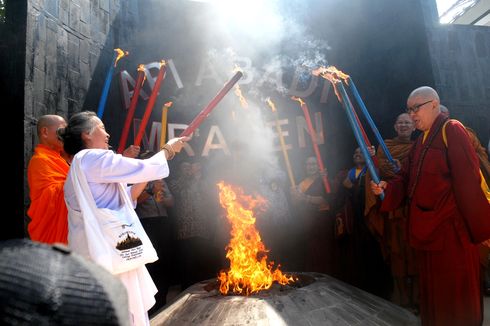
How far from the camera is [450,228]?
2.94m

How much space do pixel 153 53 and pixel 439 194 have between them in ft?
17.2

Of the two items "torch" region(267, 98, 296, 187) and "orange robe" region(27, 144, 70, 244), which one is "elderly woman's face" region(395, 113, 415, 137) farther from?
"orange robe" region(27, 144, 70, 244)

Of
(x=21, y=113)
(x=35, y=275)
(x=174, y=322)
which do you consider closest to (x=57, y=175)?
(x=174, y=322)

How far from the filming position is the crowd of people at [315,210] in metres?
2.32

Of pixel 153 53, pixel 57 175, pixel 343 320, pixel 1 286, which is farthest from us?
pixel 153 53

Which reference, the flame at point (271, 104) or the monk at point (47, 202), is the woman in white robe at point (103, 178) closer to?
the monk at point (47, 202)

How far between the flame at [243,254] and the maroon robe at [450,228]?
4.99ft

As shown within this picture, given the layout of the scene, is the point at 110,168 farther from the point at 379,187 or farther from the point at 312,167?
the point at 312,167

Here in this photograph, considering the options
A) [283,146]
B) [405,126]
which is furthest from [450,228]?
[283,146]

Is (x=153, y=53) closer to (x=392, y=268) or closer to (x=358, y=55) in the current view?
(x=358, y=55)

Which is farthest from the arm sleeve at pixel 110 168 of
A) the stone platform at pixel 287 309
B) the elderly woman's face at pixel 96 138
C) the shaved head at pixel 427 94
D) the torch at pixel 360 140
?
the shaved head at pixel 427 94

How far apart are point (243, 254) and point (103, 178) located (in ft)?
8.50

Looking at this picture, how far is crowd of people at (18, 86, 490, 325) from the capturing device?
7.63 feet

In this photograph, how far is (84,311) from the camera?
606mm
